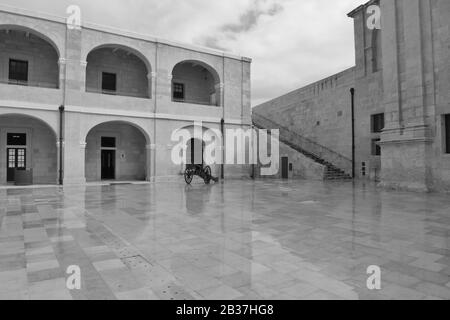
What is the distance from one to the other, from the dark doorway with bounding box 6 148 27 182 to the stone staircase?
15.6 m

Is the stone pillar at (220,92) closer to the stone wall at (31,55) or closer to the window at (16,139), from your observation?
the stone wall at (31,55)

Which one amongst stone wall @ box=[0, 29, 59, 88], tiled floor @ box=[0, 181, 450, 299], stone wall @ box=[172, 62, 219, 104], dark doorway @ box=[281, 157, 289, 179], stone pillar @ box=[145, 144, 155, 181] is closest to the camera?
tiled floor @ box=[0, 181, 450, 299]

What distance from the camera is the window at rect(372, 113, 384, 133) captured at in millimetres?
16219

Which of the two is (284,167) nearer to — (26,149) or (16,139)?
(26,149)

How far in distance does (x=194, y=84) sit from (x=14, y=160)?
37.6 feet

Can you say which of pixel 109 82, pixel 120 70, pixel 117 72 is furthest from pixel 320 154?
pixel 109 82

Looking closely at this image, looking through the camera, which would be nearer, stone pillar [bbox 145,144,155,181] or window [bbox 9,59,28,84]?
window [bbox 9,59,28,84]

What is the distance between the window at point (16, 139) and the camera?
16.1 meters

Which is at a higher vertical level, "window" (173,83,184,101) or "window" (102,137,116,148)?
"window" (173,83,184,101)

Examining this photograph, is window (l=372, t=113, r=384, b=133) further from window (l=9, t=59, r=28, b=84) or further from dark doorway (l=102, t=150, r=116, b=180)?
window (l=9, t=59, r=28, b=84)

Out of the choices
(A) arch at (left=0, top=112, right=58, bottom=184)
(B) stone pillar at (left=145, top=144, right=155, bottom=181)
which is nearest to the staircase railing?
(B) stone pillar at (left=145, top=144, right=155, bottom=181)

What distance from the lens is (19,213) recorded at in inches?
273

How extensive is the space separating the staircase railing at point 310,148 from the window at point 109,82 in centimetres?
1175
